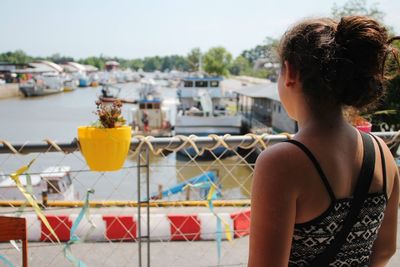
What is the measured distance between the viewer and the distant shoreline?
230 feet

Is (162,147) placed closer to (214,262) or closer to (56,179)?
(214,262)

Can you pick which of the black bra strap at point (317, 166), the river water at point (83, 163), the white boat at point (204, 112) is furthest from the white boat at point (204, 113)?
the black bra strap at point (317, 166)

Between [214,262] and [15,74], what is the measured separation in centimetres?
10041

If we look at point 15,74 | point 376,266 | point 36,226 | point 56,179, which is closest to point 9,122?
point 56,179

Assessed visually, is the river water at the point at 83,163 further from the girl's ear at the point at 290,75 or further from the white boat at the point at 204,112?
the girl's ear at the point at 290,75

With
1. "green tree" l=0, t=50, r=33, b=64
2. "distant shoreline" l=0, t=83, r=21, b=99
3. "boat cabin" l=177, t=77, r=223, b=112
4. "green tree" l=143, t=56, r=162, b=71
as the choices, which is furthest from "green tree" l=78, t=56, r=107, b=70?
"boat cabin" l=177, t=77, r=223, b=112

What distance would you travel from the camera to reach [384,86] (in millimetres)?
1236

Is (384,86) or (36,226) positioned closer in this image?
(384,86)

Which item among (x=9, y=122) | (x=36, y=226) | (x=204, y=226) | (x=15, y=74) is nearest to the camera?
(x=36, y=226)

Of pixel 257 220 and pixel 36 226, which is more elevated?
pixel 257 220

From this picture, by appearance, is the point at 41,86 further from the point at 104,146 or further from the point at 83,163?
the point at 104,146

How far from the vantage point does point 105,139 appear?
2326 mm

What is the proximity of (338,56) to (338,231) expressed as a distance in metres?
0.48

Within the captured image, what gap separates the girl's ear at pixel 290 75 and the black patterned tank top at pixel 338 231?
7.1 inches
